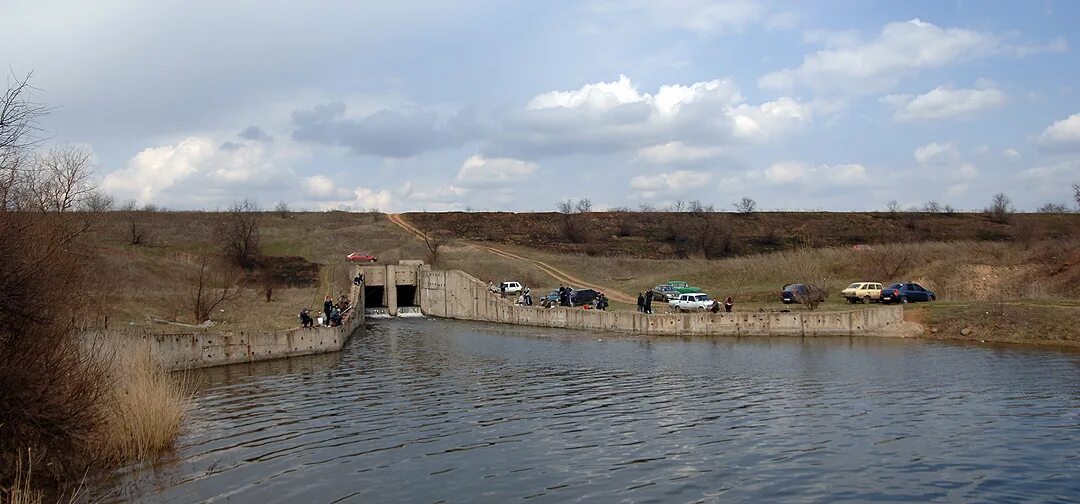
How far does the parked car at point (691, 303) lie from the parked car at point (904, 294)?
11.8m

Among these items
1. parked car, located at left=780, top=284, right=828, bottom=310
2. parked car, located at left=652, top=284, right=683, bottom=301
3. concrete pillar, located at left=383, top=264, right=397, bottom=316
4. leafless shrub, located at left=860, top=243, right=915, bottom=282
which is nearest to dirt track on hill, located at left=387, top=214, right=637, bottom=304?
parked car, located at left=652, top=284, right=683, bottom=301

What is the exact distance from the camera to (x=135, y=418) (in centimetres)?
2006

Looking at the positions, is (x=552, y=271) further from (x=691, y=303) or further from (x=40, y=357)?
(x=40, y=357)

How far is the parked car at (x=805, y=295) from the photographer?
54.6 meters

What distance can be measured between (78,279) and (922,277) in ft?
210

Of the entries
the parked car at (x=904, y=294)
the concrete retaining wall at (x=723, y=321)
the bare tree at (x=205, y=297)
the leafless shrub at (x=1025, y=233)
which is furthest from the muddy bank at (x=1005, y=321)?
the leafless shrub at (x=1025, y=233)

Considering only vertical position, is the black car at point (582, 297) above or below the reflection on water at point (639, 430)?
above

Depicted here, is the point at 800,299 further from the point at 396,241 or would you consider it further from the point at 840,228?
the point at 840,228

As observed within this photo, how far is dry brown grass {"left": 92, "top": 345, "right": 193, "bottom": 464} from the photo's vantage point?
19250 mm

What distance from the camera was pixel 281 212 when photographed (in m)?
158

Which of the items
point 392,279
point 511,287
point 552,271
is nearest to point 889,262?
point 511,287

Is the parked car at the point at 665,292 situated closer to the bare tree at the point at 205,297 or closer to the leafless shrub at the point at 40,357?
the bare tree at the point at 205,297

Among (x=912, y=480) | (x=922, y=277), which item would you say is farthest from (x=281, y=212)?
(x=912, y=480)

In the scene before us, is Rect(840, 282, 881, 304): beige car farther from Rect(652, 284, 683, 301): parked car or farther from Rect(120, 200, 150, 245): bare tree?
Rect(120, 200, 150, 245): bare tree
